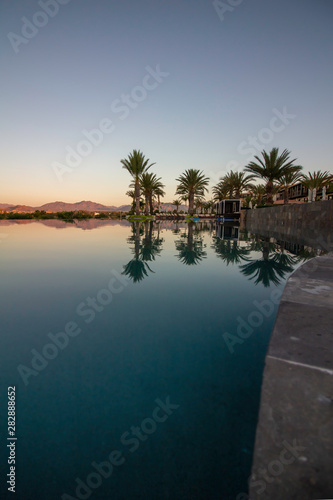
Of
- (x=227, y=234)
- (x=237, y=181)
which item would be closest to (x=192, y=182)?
(x=237, y=181)

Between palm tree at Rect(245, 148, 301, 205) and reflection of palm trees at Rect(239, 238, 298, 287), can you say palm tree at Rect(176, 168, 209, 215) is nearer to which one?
palm tree at Rect(245, 148, 301, 205)

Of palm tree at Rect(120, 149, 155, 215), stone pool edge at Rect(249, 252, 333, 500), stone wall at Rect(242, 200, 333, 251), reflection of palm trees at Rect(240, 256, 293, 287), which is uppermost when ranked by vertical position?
palm tree at Rect(120, 149, 155, 215)

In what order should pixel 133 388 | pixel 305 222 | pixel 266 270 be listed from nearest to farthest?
pixel 133 388 < pixel 266 270 < pixel 305 222

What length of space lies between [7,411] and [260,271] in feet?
15.7

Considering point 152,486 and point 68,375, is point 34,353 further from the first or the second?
point 152,486

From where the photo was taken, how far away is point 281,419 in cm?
97

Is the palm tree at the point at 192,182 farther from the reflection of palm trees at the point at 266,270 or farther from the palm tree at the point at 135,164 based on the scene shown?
the reflection of palm trees at the point at 266,270

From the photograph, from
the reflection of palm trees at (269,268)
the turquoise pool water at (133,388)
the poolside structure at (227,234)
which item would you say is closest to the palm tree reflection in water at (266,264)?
the reflection of palm trees at (269,268)

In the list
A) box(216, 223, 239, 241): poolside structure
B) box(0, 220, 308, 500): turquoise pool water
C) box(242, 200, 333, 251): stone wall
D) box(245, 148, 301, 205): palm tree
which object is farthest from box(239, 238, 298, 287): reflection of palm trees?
box(245, 148, 301, 205): palm tree

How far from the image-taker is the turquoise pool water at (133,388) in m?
1.11

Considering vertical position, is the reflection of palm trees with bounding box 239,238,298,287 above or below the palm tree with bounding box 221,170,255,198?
below

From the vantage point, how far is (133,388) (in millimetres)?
1631

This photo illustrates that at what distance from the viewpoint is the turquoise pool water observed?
43.7 inches

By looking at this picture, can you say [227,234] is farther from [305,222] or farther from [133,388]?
[133,388]
